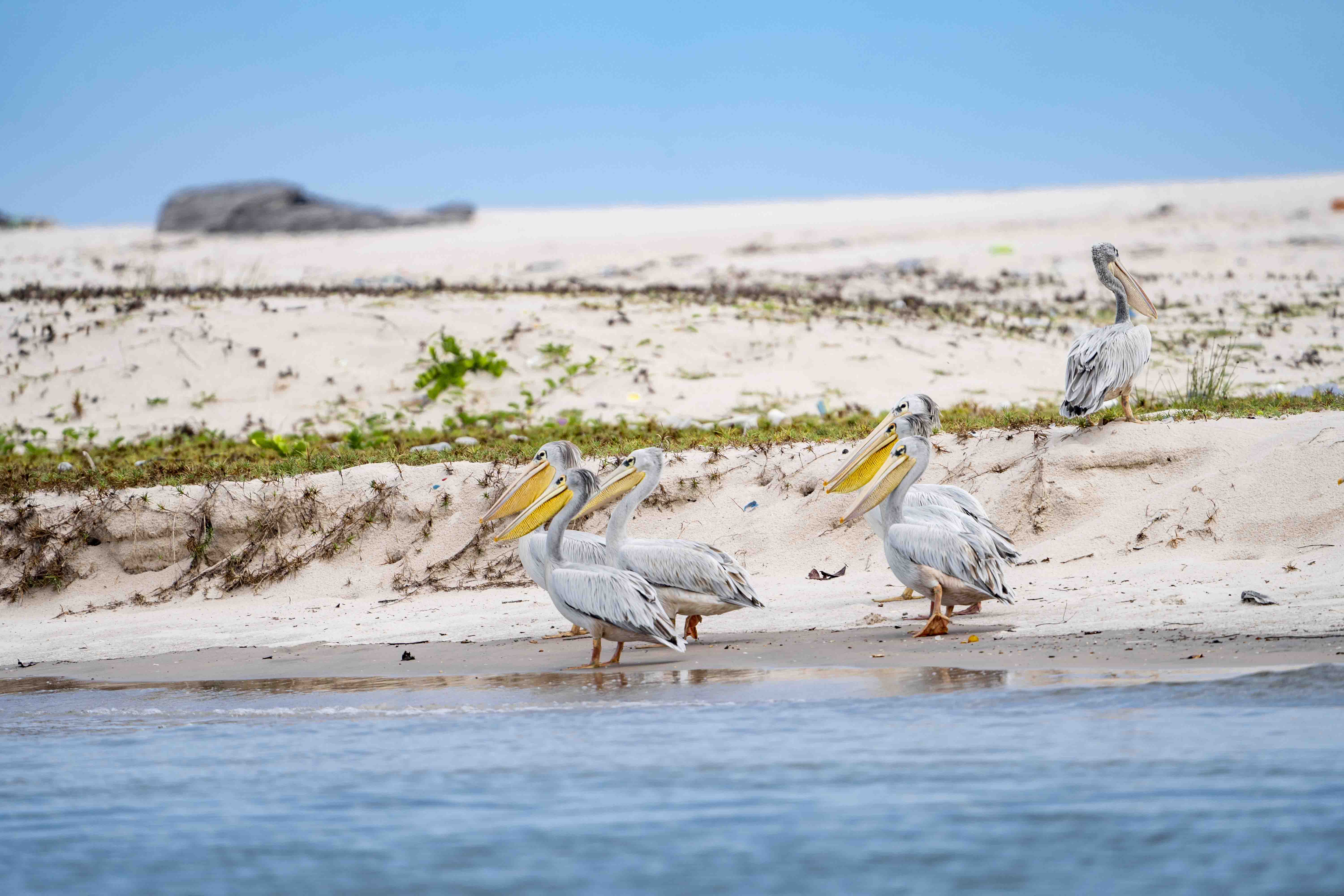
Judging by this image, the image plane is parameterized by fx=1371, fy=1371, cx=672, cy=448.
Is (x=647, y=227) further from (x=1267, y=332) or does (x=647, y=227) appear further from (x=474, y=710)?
(x=474, y=710)

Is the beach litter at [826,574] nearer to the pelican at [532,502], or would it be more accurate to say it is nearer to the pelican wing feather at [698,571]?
the pelican wing feather at [698,571]

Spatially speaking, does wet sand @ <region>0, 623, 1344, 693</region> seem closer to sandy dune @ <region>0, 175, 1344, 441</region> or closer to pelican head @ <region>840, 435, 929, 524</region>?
pelican head @ <region>840, 435, 929, 524</region>

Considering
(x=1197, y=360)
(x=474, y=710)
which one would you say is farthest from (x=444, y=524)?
(x=1197, y=360)

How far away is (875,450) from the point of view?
8023 millimetres

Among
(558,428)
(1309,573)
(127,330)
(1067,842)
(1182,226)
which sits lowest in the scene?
(1067,842)

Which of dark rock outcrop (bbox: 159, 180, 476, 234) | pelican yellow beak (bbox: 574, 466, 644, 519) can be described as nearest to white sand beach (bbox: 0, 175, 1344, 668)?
pelican yellow beak (bbox: 574, 466, 644, 519)

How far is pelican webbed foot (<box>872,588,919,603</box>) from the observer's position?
25.2 feet

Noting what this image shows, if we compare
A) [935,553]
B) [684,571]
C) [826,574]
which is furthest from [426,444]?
[935,553]

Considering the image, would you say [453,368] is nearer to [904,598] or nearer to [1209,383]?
[1209,383]

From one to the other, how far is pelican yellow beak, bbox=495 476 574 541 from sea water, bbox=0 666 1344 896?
141 cm

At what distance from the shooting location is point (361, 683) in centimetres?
688

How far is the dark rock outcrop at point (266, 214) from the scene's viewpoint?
4091 cm

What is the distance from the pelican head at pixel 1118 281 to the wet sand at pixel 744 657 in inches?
144

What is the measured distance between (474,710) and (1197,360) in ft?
35.8
